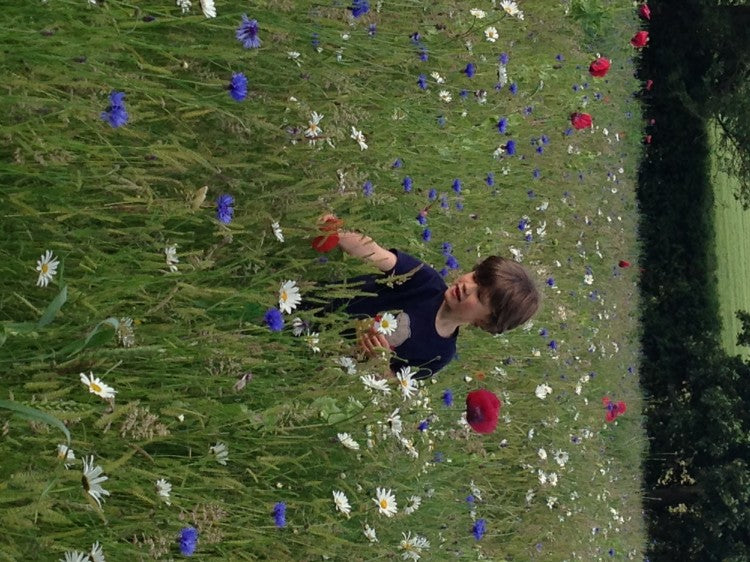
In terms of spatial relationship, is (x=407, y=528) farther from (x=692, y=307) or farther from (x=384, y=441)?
(x=692, y=307)

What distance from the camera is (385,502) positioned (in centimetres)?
308

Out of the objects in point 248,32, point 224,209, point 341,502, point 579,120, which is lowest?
point 341,502

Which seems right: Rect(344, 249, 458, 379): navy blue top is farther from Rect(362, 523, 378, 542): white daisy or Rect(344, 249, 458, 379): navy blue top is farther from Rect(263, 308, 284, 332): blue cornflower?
Rect(263, 308, 284, 332): blue cornflower

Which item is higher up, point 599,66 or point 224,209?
point 224,209

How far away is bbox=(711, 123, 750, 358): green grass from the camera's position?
13086 millimetres

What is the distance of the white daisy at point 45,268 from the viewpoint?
179cm

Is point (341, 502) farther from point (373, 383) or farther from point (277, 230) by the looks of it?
point (277, 230)

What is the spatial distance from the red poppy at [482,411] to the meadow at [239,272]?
302 millimetres

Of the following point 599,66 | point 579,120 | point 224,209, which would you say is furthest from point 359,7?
point 599,66

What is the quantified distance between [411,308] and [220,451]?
47.8 inches

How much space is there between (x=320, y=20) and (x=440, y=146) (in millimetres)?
1568

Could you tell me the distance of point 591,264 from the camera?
24.0 ft

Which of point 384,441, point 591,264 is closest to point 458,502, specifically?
point 384,441

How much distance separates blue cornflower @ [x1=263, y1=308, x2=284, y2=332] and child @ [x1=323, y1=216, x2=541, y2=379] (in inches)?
30.5
